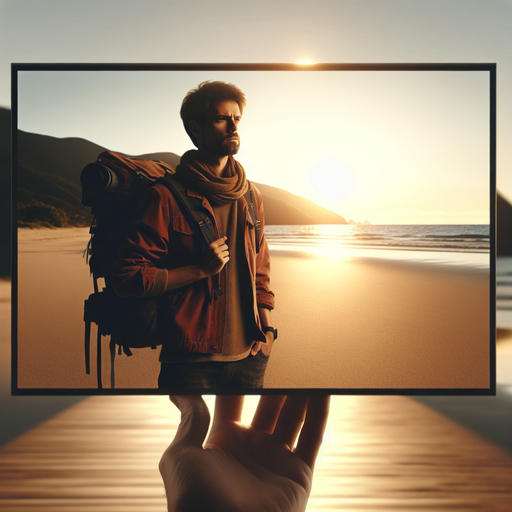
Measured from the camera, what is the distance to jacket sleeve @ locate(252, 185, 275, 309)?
148 cm

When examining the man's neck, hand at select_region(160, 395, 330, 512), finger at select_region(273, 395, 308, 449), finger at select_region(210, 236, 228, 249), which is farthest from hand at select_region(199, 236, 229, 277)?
finger at select_region(273, 395, 308, 449)

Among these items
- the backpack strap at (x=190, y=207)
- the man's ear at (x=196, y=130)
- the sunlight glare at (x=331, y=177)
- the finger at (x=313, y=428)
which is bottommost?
the finger at (x=313, y=428)

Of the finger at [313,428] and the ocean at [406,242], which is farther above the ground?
the ocean at [406,242]

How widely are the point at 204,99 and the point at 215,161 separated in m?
0.21

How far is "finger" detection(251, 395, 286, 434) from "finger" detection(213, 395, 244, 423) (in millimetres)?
66

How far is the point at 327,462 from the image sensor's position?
1.71m

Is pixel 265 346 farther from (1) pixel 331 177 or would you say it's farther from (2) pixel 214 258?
(1) pixel 331 177

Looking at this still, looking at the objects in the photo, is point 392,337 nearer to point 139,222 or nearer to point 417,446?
point 417,446

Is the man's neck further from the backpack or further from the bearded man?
the backpack

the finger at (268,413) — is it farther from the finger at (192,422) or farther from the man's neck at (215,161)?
the man's neck at (215,161)

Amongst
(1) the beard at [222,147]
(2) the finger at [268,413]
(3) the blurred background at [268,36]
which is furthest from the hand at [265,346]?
(3) the blurred background at [268,36]

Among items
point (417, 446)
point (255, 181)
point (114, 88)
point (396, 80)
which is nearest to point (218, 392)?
point (255, 181)

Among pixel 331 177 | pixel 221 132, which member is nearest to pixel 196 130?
pixel 221 132

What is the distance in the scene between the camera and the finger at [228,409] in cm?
159
